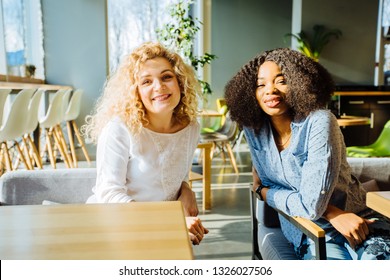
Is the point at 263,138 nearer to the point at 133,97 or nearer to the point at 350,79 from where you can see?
the point at 133,97

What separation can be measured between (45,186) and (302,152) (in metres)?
0.90

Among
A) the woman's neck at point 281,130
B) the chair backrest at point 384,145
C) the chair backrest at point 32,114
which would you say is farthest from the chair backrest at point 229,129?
the woman's neck at point 281,130

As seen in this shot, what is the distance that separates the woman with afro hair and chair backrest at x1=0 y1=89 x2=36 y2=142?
2.30 meters

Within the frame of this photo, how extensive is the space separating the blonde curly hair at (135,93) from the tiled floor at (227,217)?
2.50ft

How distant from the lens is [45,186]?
145 cm

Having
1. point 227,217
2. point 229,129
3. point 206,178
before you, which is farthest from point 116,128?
point 229,129

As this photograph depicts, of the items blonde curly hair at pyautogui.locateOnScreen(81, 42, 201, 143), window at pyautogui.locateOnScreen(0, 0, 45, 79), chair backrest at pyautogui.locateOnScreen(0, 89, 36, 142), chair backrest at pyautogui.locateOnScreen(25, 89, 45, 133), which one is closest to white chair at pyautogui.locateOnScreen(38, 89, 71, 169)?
chair backrest at pyautogui.locateOnScreen(25, 89, 45, 133)

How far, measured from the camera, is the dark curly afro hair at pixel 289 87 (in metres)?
Answer: 1.25

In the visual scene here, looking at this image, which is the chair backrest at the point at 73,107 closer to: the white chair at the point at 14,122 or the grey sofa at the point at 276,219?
the white chair at the point at 14,122

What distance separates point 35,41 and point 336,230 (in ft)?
17.7

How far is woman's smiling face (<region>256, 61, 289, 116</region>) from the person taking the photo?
4.21ft

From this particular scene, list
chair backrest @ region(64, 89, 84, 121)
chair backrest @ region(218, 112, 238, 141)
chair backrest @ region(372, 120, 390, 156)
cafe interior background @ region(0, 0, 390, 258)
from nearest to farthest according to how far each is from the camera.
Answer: chair backrest @ region(372, 120, 390, 156)
chair backrest @ region(218, 112, 238, 141)
chair backrest @ region(64, 89, 84, 121)
cafe interior background @ region(0, 0, 390, 258)

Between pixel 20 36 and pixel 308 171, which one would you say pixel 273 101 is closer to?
pixel 308 171

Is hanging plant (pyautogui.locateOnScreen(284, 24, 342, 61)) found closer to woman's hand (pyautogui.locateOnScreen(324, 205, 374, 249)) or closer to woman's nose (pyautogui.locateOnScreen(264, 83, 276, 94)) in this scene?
woman's nose (pyautogui.locateOnScreen(264, 83, 276, 94))
